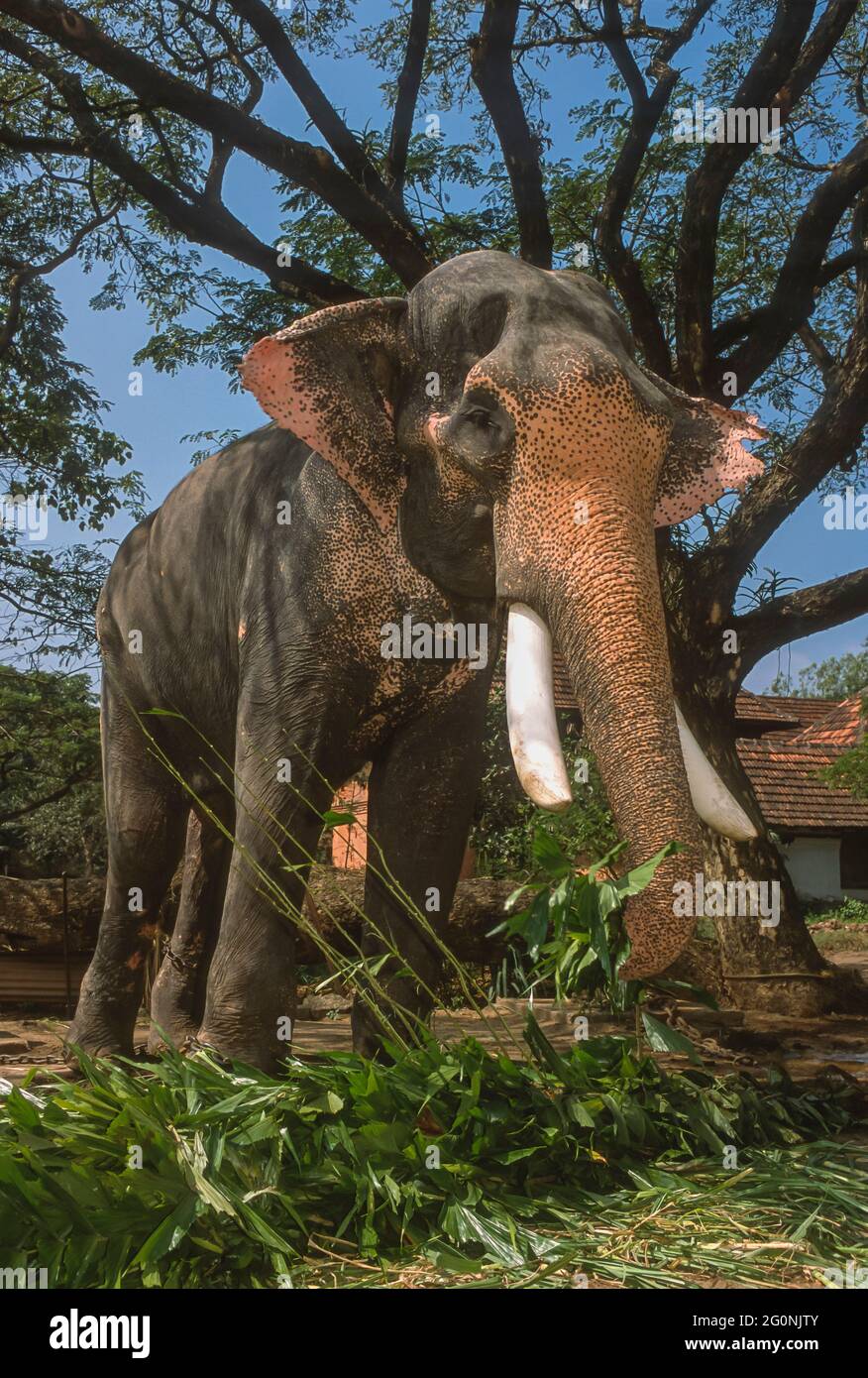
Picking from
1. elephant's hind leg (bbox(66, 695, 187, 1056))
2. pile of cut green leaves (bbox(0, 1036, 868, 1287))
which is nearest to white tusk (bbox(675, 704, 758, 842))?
pile of cut green leaves (bbox(0, 1036, 868, 1287))

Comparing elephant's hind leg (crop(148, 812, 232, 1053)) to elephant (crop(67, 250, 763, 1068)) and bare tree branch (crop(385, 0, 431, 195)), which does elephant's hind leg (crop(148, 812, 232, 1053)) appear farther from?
bare tree branch (crop(385, 0, 431, 195))

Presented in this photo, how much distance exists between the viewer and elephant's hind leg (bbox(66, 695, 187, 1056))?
5910mm

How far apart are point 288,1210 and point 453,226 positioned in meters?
9.05

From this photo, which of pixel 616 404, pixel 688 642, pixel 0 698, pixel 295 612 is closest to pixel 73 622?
pixel 0 698

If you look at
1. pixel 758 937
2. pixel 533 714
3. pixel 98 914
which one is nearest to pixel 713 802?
pixel 533 714

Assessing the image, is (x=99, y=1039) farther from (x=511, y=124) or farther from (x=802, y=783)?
(x=802, y=783)

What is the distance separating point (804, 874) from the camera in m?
31.4

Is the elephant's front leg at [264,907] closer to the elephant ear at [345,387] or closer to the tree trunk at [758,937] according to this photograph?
the elephant ear at [345,387]

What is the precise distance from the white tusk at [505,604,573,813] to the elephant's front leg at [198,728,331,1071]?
0.89 metres

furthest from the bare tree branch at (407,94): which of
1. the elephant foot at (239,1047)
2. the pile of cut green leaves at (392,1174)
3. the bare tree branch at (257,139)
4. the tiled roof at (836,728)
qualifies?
the tiled roof at (836,728)

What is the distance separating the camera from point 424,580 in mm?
4629

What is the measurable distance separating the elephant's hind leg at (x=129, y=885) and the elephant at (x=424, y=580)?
67 cm

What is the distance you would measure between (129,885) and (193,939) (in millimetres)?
525

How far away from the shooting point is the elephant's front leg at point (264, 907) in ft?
14.2
